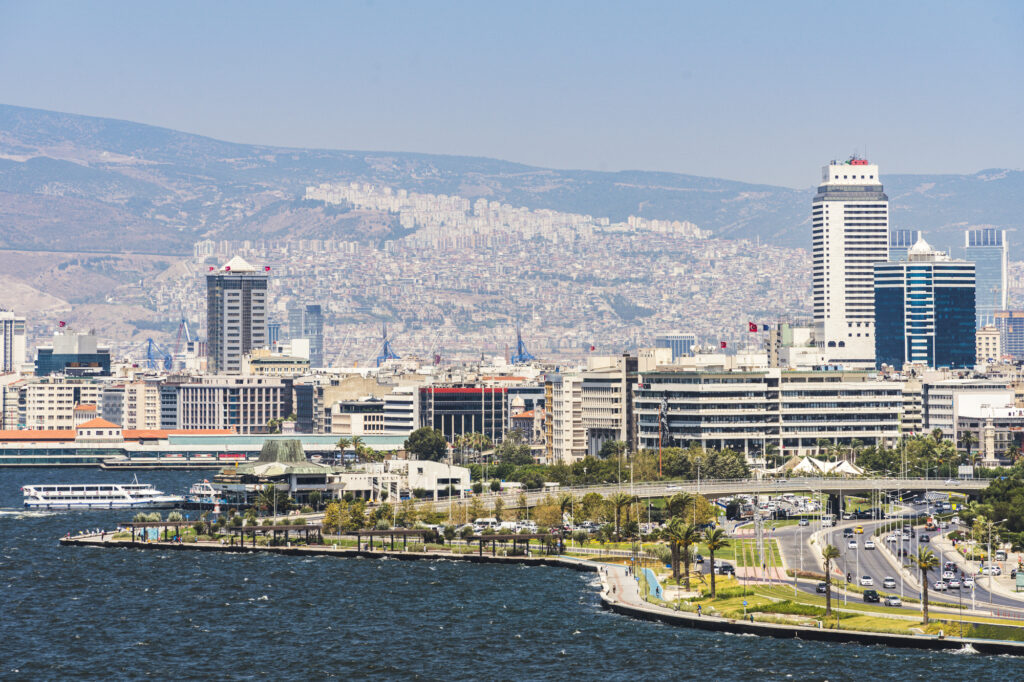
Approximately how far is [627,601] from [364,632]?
2083 cm

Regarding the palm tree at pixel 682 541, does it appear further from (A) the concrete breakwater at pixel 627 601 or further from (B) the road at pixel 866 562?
(B) the road at pixel 866 562

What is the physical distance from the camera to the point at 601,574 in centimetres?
15762

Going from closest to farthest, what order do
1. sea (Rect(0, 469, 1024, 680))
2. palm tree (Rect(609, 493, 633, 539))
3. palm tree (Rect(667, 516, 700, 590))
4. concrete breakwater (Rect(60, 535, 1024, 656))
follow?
1. sea (Rect(0, 469, 1024, 680))
2. concrete breakwater (Rect(60, 535, 1024, 656))
3. palm tree (Rect(667, 516, 700, 590))
4. palm tree (Rect(609, 493, 633, 539))

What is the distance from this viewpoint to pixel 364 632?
13400 cm

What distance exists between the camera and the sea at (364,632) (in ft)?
383

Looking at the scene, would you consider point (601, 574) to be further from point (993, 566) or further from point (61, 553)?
point (61, 553)

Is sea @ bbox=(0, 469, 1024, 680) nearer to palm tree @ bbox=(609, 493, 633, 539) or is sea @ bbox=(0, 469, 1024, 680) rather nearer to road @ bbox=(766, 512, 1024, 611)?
road @ bbox=(766, 512, 1024, 611)

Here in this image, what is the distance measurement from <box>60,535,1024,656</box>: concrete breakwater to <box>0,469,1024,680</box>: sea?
1.21m

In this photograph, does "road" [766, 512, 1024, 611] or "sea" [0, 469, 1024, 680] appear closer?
"sea" [0, 469, 1024, 680]

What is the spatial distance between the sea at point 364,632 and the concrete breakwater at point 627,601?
1209mm

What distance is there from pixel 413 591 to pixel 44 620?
31.6 meters

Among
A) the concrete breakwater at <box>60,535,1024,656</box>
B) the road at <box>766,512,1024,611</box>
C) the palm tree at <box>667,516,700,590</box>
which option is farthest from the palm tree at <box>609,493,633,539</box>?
the palm tree at <box>667,516,700,590</box>

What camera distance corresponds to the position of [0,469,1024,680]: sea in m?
Result: 117

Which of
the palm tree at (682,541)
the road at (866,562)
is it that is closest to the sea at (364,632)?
the palm tree at (682,541)
